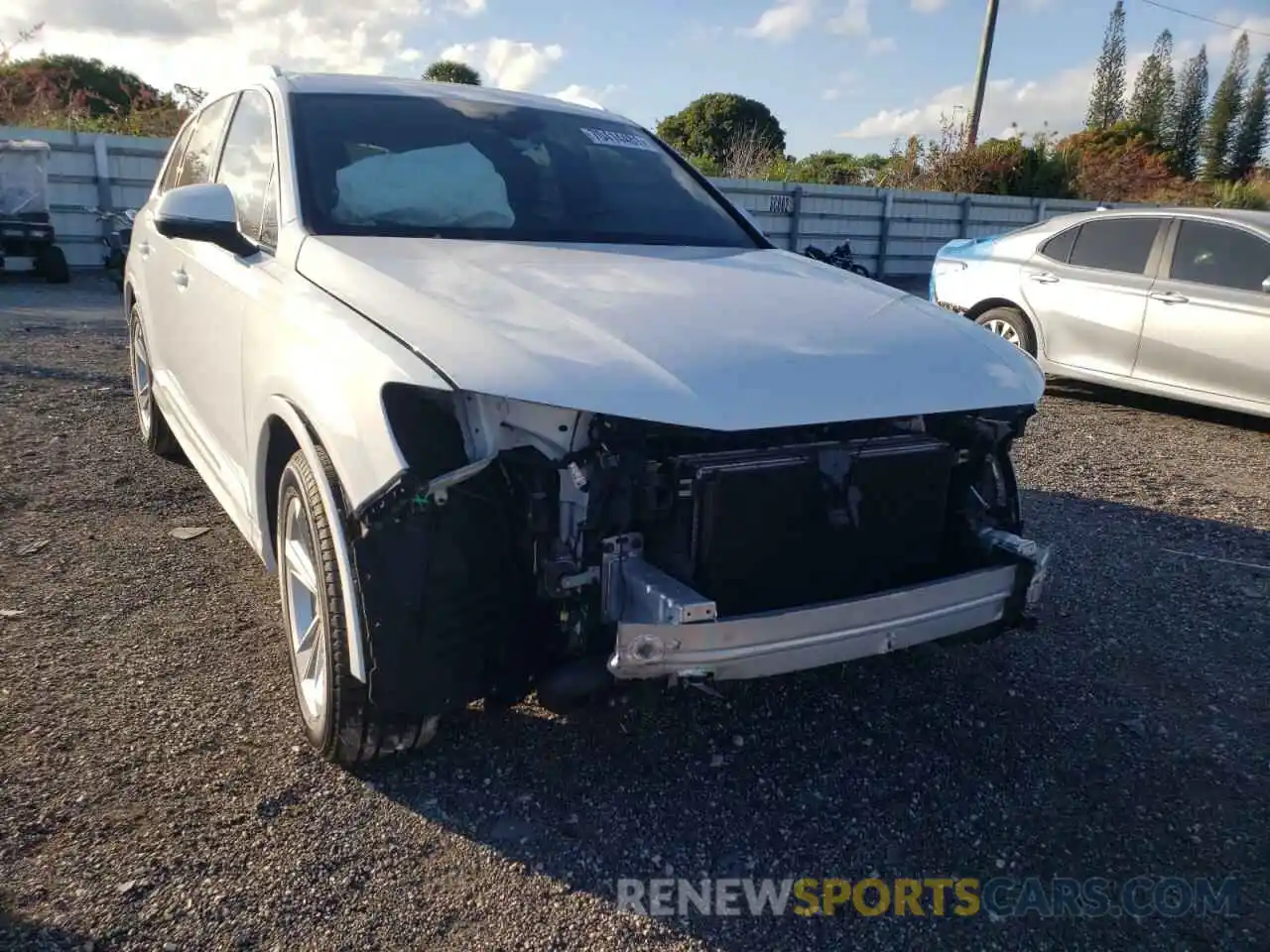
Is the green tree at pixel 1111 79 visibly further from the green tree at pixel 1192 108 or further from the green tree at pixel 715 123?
the green tree at pixel 715 123

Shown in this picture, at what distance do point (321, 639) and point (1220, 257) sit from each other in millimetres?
6760

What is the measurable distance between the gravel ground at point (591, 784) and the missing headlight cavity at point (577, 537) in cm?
33

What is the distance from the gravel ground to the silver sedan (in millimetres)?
3017

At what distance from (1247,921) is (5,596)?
4034 mm

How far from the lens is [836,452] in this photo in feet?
8.48

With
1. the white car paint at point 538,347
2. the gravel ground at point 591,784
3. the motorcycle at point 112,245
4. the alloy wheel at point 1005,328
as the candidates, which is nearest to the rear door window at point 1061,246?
the alloy wheel at point 1005,328

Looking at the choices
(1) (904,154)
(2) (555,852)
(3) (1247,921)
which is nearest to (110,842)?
(2) (555,852)

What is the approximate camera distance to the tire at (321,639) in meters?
2.50

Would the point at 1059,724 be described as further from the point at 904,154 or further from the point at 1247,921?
the point at 904,154

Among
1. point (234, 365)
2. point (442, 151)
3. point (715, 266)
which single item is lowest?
point (234, 365)

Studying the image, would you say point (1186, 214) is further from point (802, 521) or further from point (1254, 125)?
point (1254, 125)

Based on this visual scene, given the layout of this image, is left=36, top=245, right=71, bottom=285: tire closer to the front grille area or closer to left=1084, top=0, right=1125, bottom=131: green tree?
the front grille area

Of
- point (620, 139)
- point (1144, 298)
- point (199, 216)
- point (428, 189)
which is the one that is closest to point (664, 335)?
point (428, 189)

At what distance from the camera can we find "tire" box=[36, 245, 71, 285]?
12.8 metres
